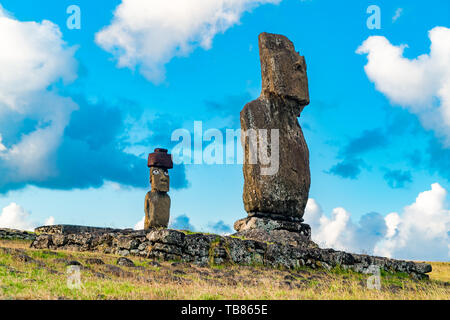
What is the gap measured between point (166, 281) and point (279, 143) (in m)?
10.6

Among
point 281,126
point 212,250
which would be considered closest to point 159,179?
point 281,126

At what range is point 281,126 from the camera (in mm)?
20406

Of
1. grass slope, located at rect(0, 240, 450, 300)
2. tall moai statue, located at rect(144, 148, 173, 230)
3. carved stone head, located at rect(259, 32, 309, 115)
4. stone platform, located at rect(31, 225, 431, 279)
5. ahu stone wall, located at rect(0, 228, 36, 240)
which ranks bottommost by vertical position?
grass slope, located at rect(0, 240, 450, 300)

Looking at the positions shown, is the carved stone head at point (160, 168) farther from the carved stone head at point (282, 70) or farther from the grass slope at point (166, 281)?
the grass slope at point (166, 281)

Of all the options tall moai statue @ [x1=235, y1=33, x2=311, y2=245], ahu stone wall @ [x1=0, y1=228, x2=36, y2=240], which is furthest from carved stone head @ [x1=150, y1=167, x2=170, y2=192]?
tall moai statue @ [x1=235, y1=33, x2=311, y2=245]

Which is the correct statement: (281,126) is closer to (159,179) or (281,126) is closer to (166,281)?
(159,179)

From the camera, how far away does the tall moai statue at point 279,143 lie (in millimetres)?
19422

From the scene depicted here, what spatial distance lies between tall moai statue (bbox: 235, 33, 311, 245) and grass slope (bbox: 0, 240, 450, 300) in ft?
13.4

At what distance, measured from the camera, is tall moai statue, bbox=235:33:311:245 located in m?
19.4

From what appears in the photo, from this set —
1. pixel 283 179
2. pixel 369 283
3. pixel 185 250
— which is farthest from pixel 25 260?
pixel 283 179

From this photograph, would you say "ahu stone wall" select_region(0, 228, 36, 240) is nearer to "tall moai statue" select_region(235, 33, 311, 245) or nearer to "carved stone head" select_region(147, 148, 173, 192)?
"carved stone head" select_region(147, 148, 173, 192)
